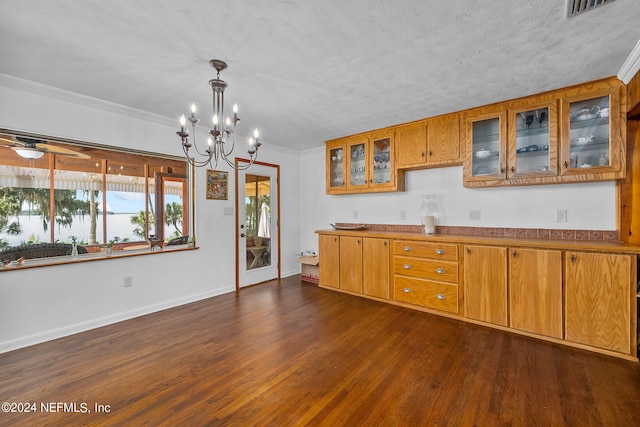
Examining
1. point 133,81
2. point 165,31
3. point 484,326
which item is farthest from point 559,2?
point 133,81

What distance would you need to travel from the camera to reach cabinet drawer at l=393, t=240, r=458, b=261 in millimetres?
3184

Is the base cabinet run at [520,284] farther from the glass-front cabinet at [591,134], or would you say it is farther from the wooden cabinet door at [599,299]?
the glass-front cabinet at [591,134]

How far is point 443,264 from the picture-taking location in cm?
324

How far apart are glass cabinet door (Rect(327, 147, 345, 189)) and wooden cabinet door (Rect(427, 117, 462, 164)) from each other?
1466 millimetres

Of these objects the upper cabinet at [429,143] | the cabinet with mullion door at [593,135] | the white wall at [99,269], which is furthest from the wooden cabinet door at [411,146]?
the white wall at [99,269]

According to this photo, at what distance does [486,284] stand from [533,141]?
1602 mm

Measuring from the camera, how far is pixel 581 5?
5.29ft

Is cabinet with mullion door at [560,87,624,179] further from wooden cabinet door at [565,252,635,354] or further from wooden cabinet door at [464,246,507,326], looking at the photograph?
wooden cabinet door at [464,246,507,326]

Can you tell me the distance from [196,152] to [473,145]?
11.8ft

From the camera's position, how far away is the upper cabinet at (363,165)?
3996mm

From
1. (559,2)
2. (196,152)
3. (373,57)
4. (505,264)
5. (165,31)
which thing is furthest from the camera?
(196,152)

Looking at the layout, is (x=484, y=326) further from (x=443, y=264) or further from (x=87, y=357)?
(x=87, y=357)

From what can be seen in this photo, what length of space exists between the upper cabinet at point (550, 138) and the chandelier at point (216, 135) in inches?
101

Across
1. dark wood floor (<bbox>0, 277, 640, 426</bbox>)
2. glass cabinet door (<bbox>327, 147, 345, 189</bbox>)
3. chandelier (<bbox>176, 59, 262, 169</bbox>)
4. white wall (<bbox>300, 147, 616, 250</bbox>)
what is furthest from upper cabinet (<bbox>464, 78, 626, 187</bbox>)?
chandelier (<bbox>176, 59, 262, 169</bbox>)
